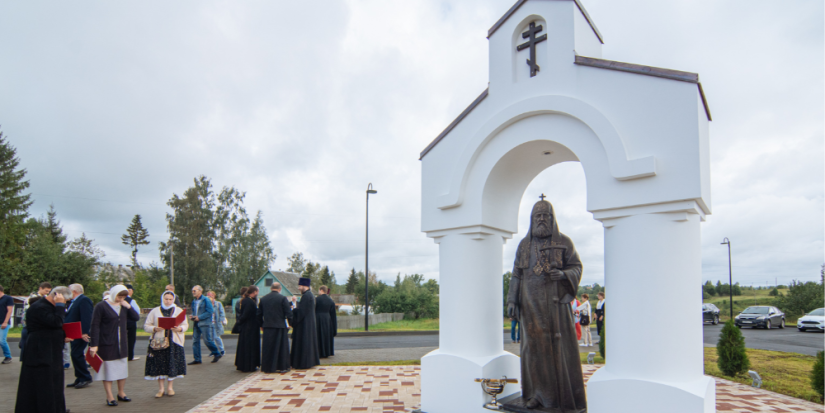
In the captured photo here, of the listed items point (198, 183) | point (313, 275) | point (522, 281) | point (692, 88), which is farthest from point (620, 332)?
point (313, 275)

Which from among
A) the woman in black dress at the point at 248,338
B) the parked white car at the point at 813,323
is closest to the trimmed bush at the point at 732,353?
the woman in black dress at the point at 248,338

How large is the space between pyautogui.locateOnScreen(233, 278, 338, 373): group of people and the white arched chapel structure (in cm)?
443

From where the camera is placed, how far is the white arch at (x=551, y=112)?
4.20 metres

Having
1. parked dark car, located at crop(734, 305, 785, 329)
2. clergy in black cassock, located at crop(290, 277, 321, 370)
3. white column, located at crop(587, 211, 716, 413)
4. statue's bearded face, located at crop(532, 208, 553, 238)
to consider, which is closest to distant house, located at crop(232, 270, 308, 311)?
clergy in black cassock, located at crop(290, 277, 321, 370)

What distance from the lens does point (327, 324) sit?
1127 cm

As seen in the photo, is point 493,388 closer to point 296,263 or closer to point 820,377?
point 820,377

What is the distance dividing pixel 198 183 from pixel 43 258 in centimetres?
1111

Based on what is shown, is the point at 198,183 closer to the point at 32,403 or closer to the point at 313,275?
the point at 313,275

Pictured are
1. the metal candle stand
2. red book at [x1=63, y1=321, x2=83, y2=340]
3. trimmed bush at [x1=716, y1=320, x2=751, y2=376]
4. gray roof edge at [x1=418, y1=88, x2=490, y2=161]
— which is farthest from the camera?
trimmed bush at [x1=716, y1=320, x2=751, y2=376]

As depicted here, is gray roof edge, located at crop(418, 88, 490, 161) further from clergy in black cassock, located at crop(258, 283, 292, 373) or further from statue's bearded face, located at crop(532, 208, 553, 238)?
clergy in black cassock, located at crop(258, 283, 292, 373)

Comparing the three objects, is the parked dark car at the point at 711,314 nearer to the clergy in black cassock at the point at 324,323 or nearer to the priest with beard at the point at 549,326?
the clergy in black cassock at the point at 324,323

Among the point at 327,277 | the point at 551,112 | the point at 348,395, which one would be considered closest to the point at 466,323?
the point at 348,395

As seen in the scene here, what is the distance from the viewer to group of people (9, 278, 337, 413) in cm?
554

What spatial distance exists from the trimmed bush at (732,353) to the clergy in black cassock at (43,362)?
414 inches
